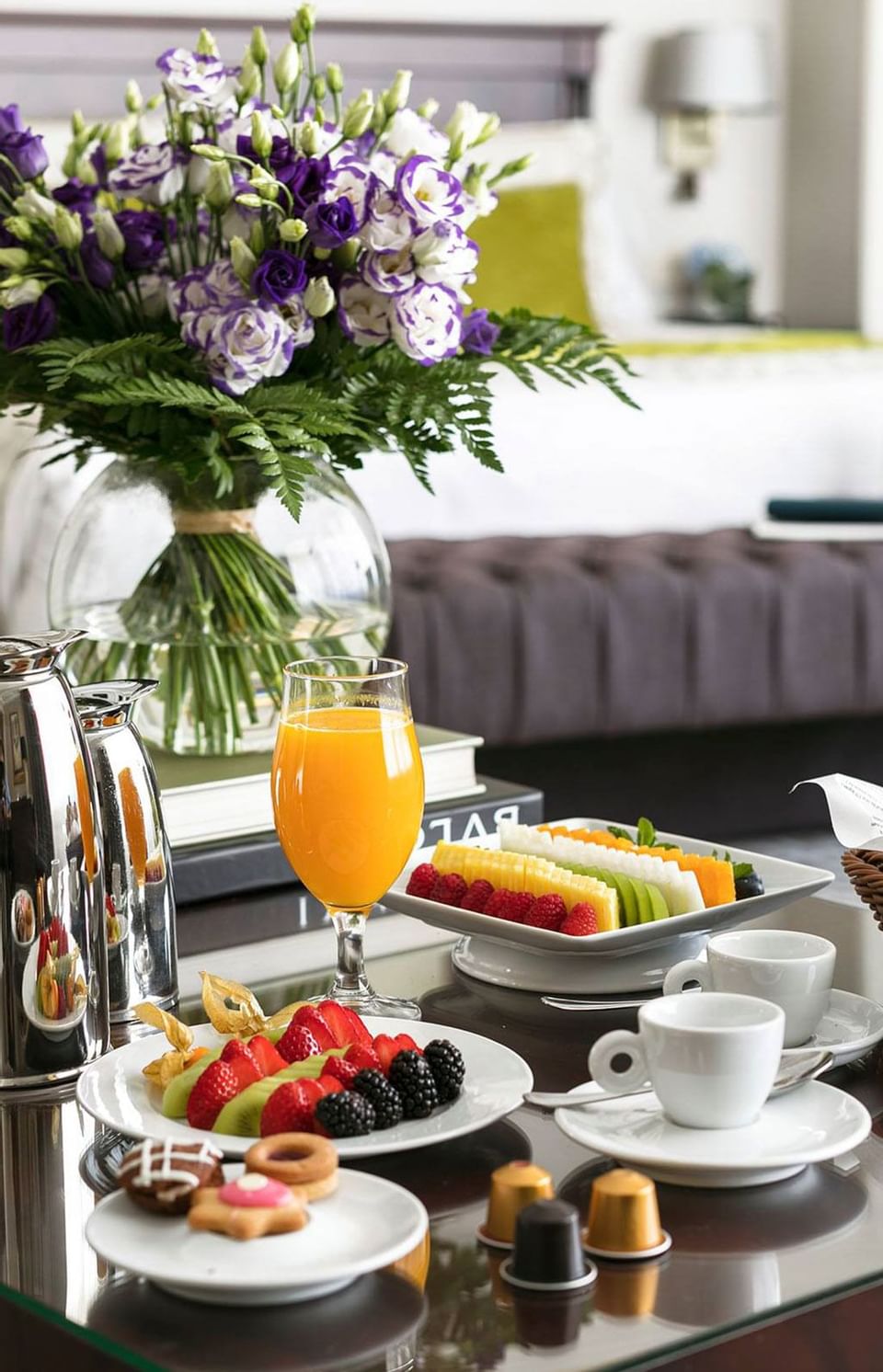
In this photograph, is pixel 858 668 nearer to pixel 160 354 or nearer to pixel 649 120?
pixel 160 354

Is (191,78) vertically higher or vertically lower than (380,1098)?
higher

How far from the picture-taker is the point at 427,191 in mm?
1327

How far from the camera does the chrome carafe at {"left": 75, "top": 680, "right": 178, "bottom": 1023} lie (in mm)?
1096

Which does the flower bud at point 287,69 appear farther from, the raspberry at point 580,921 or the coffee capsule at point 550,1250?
the coffee capsule at point 550,1250

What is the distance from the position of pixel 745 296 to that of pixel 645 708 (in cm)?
343

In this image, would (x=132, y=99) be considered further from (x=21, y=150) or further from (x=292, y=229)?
(x=292, y=229)

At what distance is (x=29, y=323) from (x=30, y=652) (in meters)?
0.53

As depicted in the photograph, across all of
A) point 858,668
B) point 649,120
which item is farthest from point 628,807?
point 649,120

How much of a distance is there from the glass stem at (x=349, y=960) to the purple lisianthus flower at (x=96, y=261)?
60 centimetres

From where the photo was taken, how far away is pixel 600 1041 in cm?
87

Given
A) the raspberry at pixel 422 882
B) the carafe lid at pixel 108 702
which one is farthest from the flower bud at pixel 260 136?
the raspberry at pixel 422 882

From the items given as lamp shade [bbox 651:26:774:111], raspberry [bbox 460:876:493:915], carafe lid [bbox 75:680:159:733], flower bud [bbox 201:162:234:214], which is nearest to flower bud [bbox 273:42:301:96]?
flower bud [bbox 201:162:234:214]

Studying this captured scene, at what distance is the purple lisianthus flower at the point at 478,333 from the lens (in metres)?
1.48

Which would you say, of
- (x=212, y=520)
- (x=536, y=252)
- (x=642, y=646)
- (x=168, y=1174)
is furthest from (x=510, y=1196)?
(x=536, y=252)
